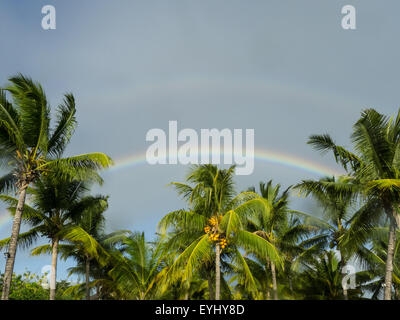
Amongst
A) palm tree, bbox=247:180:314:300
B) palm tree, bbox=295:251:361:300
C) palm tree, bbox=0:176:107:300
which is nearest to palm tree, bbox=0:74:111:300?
palm tree, bbox=0:176:107:300

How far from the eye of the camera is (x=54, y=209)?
17891 mm

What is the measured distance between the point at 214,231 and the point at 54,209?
817 centimetres

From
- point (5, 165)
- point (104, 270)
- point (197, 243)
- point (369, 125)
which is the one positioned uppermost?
point (369, 125)

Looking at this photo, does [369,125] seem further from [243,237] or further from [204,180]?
[204,180]

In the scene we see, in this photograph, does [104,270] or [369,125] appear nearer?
[369,125]

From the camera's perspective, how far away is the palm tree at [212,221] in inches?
599

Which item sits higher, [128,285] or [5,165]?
[5,165]

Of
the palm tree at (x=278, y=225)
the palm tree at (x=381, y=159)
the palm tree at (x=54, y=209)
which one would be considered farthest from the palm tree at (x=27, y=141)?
the palm tree at (x=278, y=225)

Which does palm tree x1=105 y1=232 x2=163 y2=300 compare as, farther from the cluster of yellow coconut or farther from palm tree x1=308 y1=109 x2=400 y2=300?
palm tree x1=308 y1=109 x2=400 y2=300

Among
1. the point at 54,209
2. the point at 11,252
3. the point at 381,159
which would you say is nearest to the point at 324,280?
the point at 381,159

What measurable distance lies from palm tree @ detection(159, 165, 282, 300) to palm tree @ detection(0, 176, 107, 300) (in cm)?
442
